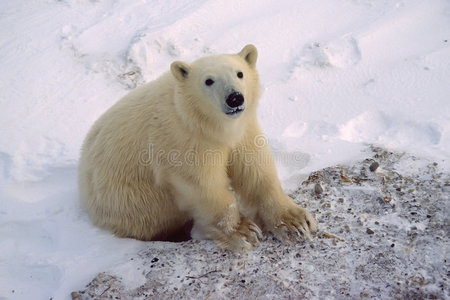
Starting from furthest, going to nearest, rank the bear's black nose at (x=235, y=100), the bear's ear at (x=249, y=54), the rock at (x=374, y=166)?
the rock at (x=374, y=166) < the bear's ear at (x=249, y=54) < the bear's black nose at (x=235, y=100)

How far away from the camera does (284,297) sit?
10.3ft

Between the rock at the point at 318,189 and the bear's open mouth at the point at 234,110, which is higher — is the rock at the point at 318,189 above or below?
below

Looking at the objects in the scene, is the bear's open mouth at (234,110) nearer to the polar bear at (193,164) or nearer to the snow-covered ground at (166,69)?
the polar bear at (193,164)

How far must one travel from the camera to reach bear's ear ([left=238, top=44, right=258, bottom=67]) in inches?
151

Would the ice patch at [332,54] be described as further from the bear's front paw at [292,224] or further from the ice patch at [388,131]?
the bear's front paw at [292,224]

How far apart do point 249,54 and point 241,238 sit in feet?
5.57

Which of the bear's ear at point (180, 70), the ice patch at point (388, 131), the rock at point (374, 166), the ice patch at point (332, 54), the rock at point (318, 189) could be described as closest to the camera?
the bear's ear at point (180, 70)

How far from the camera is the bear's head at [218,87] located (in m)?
3.37

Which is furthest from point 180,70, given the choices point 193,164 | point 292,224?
point 292,224

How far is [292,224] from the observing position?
12.3 ft

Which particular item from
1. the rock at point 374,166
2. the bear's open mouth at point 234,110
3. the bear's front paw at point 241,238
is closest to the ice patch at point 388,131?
the rock at point 374,166

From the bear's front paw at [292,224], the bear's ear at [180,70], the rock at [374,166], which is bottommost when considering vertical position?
the bear's front paw at [292,224]

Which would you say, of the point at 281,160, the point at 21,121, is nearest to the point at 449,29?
the point at 281,160

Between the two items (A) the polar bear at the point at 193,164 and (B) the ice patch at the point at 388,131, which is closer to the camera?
(A) the polar bear at the point at 193,164
